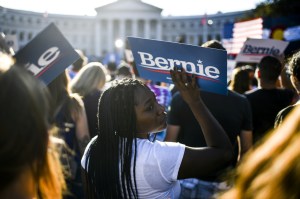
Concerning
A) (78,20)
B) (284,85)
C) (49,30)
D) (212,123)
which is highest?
(49,30)

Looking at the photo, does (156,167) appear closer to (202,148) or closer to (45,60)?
(202,148)

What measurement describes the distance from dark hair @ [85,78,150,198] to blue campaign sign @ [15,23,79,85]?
1.19 ft

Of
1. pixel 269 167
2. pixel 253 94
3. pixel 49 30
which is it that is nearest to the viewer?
pixel 269 167

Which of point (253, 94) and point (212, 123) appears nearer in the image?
point (212, 123)

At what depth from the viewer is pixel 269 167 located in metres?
0.95

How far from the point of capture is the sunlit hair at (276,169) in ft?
2.84

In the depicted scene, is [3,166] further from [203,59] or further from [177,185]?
[203,59]

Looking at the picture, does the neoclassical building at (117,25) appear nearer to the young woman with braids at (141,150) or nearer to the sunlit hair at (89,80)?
the sunlit hair at (89,80)

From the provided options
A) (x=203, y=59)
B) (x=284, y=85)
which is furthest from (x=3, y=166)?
(x=284, y=85)

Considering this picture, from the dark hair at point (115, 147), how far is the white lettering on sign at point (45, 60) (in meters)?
0.42

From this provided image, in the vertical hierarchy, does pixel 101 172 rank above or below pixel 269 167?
below

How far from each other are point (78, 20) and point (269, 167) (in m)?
84.8

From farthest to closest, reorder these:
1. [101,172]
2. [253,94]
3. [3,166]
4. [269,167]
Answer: [253,94] < [101,172] < [3,166] < [269,167]

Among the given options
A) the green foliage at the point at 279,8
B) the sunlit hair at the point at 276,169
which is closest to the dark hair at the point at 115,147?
the sunlit hair at the point at 276,169
